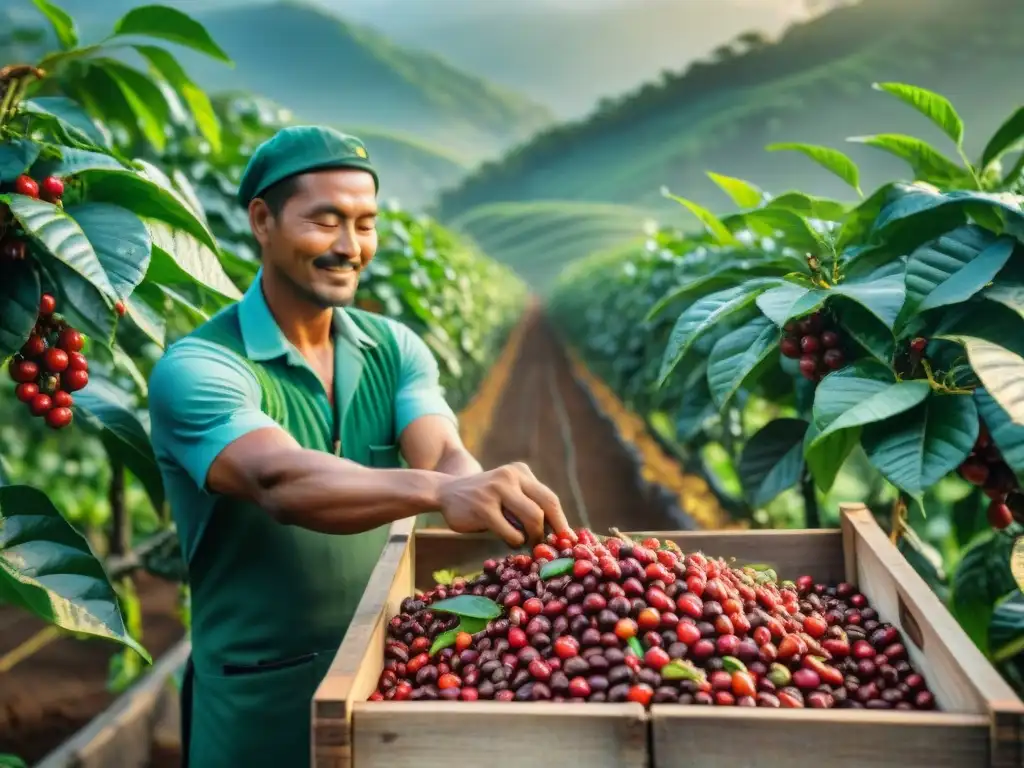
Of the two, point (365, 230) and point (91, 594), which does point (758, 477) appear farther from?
point (91, 594)

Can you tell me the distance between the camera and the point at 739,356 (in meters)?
1.63

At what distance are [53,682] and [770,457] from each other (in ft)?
9.17

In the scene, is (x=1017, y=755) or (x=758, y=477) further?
(x=758, y=477)

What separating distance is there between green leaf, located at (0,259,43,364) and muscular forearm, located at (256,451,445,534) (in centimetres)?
40

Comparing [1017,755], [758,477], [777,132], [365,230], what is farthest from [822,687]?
[777,132]

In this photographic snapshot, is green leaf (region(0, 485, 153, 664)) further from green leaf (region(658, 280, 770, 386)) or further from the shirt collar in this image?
green leaf (region(658, 280, 770, 386))

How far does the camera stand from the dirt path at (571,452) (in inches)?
238

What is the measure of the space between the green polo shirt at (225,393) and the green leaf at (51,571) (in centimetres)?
20

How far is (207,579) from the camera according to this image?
1.69 m

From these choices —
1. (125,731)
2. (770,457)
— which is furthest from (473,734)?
(125,731)

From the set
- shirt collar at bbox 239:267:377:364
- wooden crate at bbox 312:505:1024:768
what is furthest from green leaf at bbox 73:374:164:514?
wooden crate at bbox 312:505:1024:768

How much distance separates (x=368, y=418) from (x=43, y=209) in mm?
720

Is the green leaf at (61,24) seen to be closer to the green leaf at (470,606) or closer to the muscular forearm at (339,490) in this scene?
the muscular forearm at (339,490)

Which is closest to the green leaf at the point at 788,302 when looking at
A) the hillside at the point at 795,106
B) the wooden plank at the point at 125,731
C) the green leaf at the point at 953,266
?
the green leaf at the point at 953,266
